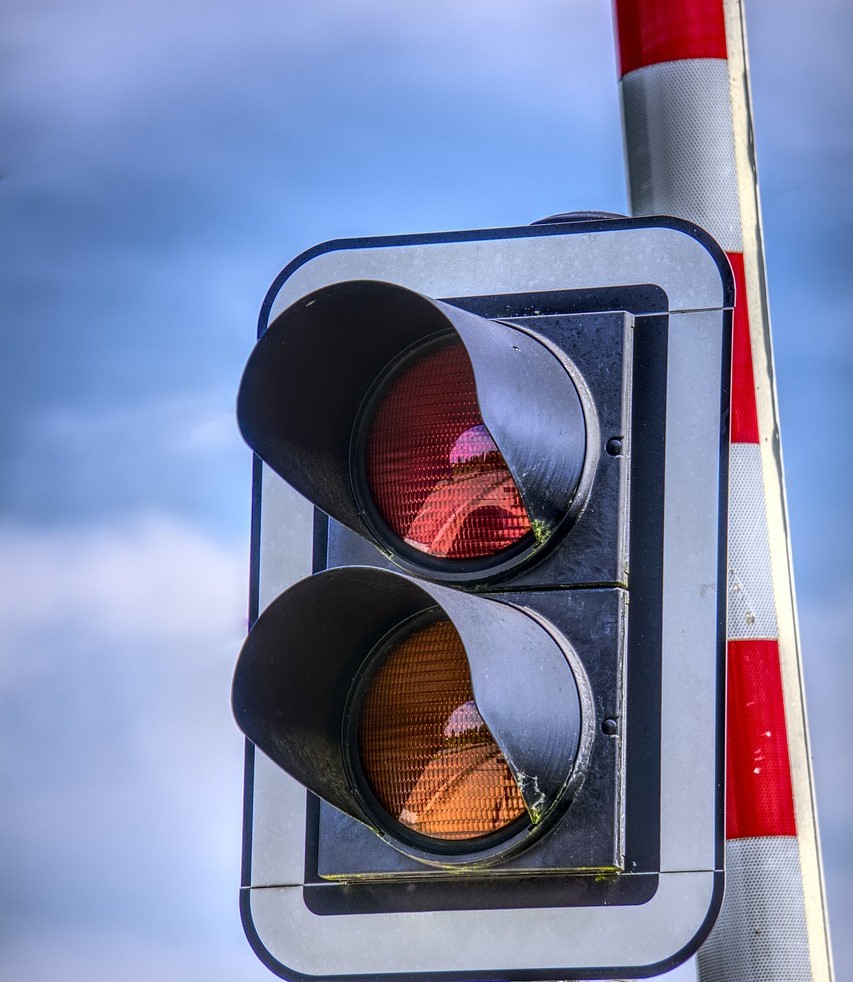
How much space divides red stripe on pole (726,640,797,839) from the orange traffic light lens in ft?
2.24

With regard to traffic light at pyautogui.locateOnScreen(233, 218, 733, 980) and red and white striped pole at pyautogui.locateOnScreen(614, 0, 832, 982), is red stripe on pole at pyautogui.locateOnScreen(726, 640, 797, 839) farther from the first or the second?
traffic light at pyautogui.locateOnScreen(233, 218, 733, 980)

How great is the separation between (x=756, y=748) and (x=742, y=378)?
20.6 inches

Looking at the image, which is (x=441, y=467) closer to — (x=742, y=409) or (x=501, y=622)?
(x=501, y=622)

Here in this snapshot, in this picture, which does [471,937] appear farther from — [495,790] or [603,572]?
[603,572]

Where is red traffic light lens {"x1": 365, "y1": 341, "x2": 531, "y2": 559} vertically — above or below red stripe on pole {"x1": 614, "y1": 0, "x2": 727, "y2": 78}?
below

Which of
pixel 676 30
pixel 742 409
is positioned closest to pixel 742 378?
pixel 742 409

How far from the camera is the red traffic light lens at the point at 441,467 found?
1.49 metres

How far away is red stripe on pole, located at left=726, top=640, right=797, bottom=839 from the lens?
2.01 m

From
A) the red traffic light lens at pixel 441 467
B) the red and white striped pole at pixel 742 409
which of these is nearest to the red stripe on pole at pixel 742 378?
the red and white striped pole at pixel 742 409

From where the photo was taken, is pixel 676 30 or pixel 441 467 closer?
pixel 441 467

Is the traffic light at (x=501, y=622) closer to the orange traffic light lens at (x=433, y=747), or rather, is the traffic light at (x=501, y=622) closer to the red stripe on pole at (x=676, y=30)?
the orange traffic light lens at (x=433, y=747)

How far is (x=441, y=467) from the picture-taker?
4.97ft

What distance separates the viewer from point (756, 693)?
2084 millimetres

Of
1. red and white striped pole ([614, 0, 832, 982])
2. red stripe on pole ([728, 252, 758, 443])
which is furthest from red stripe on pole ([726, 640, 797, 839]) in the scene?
red stripe on pole ([728, 252, 758, 443])
